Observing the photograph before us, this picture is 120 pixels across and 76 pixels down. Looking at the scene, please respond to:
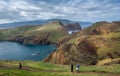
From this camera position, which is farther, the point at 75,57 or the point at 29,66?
the point at 75,57

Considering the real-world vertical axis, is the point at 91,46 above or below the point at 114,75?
above

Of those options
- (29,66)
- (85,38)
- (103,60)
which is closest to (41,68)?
(29,66)

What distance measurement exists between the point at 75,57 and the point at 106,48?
47.9ft

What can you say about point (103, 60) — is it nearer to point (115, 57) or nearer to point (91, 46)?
point (115, 57)

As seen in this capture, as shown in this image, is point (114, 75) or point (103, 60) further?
point (103, 60)

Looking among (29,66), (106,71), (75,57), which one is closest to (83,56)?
(75,57)

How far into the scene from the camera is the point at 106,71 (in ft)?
226

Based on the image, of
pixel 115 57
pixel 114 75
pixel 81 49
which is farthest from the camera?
pixel 81 49

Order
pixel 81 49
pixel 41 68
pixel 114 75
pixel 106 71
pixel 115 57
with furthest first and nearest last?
1. pixel 81 49
2. pixel 115 57
3. pixel 41 68
4. pixel 106 71
5. pixel 114 75

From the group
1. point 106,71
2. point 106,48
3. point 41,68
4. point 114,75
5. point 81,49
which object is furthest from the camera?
point 81,49

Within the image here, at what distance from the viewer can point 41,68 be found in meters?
80.3

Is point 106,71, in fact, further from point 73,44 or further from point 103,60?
point 73,44

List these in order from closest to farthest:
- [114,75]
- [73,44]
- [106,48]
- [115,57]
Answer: [114,75], [115,57], [106,48], [73,44]

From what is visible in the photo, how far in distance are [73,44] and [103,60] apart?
28260 millimetres
